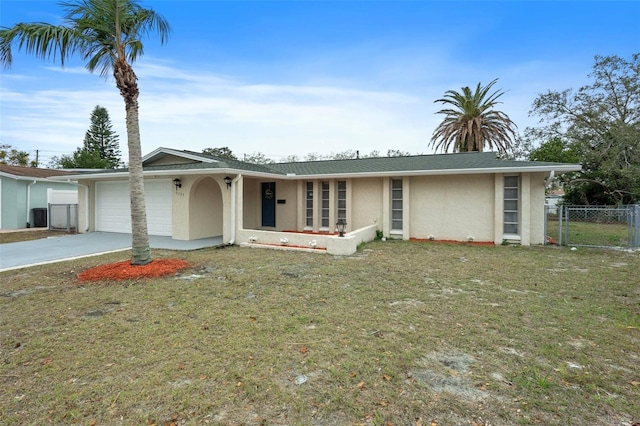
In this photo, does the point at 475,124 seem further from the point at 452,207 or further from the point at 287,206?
the point at 287,206

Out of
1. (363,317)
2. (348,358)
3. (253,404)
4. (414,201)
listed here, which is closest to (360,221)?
(414,201)

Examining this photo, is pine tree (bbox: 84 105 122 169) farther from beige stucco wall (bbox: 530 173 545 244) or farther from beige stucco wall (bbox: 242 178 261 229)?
beige stucco wall (bbox: 530 173 545 244)

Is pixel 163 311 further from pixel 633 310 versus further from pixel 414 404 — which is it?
pixel 633 310

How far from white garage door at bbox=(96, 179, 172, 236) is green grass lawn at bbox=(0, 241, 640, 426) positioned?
6.22m

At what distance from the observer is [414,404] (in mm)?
2633

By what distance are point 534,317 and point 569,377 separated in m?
1.68

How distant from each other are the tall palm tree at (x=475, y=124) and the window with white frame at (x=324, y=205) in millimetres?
16718

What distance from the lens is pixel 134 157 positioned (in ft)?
24.0

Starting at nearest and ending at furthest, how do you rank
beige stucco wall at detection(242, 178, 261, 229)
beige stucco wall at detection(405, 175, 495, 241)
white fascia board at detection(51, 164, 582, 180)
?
white fascia board at detection(51, 164, 582, 180), beige stucco wall at detection(405, 175, 495, 241), beige stucco wall at detection(242, 178, 261, 229)

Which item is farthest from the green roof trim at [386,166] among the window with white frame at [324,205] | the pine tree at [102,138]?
the pine tree at [102,138]

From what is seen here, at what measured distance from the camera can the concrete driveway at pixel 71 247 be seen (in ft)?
28.1

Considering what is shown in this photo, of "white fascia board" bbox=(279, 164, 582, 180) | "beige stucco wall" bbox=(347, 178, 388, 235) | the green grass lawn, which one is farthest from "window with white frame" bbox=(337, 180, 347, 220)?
the green grass lawn

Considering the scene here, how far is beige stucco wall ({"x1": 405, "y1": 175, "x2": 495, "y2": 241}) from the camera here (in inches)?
457

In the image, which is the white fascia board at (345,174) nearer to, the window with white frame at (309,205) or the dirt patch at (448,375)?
the window with white frame at (309,205)
